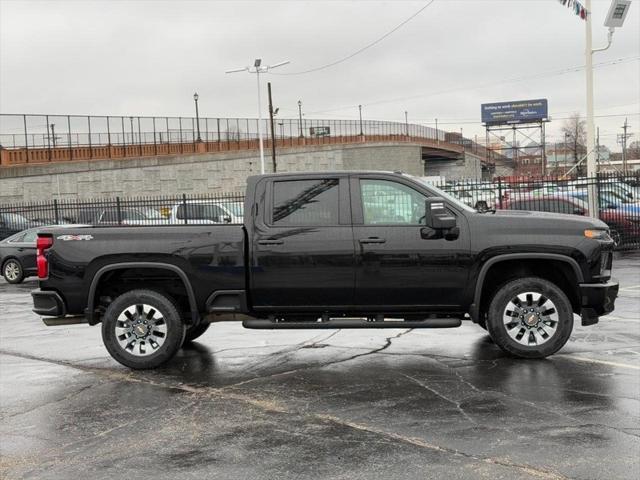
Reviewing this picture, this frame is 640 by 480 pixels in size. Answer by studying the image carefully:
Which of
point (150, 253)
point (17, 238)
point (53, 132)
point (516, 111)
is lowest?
point (150, 253)

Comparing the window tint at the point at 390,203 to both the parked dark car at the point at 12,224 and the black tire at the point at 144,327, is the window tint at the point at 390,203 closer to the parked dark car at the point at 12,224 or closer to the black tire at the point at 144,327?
the black tire at the point at 144,327

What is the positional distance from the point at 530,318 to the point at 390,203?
5.93 feet

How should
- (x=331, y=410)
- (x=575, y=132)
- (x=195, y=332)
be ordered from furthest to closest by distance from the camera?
(x=575, y=132), (x=195, y=332), (x=331, y=410)

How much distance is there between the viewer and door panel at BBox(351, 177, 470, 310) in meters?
7.35

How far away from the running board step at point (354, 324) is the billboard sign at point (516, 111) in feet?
374

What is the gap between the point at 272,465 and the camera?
475cm

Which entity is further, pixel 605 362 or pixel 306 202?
pixel 306 202

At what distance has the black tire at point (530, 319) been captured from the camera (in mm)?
7422

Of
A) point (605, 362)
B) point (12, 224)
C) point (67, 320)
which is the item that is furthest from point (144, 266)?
point (12, 224)

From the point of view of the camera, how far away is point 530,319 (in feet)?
24.5

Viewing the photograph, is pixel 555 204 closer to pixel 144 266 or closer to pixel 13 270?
pixel 13 270

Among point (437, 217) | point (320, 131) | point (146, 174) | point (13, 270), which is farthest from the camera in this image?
point (320, 131)

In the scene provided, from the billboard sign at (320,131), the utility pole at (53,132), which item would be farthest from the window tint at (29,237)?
the billboard sign at (320,131)

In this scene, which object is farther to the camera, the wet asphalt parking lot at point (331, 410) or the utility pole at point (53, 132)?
the utility pole at point (53, 132)
